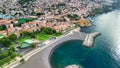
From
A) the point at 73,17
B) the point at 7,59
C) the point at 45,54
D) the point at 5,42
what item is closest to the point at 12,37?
the point at 5,42

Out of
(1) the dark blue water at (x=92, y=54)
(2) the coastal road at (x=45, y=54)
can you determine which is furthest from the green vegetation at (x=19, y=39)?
(1) the dark blue water at (x=92, y=54)

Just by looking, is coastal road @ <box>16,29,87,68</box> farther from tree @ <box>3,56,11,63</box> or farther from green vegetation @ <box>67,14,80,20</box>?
green vegetation @ <box>67,14,80,20</box>

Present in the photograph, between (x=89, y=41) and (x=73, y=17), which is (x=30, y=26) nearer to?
(x=89, y=41)

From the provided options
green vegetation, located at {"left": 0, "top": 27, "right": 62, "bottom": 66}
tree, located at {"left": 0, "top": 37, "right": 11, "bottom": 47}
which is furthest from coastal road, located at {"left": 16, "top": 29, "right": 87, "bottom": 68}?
tree, located at {"left": 0, "top": 37, "right": 11, "bottom": 47}

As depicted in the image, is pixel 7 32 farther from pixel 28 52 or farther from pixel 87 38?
pixel 87 38

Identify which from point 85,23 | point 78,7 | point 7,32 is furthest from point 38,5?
point 7,32

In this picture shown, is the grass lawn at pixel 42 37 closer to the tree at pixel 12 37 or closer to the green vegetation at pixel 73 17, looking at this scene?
the tree at pixel 12 37
